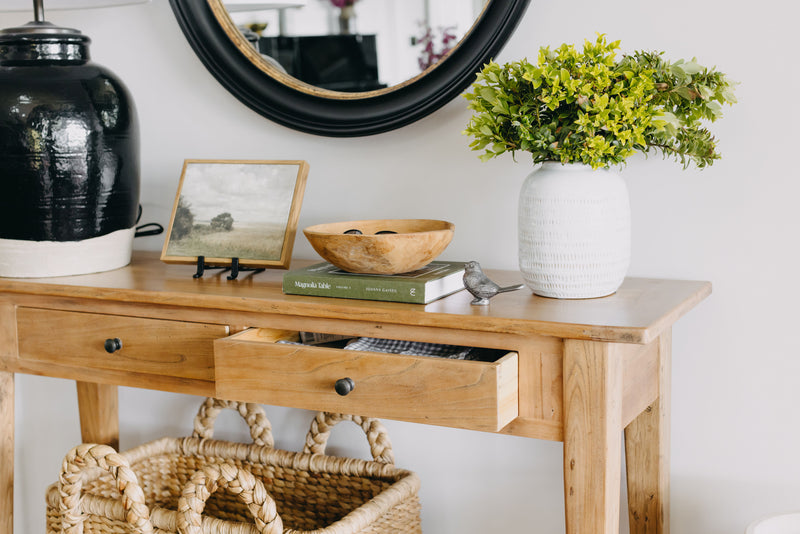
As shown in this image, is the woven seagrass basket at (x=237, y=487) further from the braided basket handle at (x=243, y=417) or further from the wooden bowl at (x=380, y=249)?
the wooden bowl at (x=380, y=249)

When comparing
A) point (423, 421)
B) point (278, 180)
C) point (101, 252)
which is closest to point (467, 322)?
point (423, 421)

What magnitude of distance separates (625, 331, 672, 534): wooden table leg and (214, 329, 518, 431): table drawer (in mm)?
357

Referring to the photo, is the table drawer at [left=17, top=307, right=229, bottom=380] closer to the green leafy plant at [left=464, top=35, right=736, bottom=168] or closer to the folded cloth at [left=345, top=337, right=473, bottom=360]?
the folded cloth at [left=345, top=337, right=473, bottom=360]

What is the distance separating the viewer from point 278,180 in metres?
1.45

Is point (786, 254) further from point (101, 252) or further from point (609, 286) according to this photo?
point (101, 252)

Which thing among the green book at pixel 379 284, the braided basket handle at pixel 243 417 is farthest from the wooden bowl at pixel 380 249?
the braided basket handle at pixel 243 417

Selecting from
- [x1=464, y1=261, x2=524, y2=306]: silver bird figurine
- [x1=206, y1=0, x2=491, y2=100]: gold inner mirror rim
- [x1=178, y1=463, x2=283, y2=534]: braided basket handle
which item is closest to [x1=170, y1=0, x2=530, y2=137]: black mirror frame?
[x1=206, y1=0, x2=491, y2=100]: gold inner mirror rim

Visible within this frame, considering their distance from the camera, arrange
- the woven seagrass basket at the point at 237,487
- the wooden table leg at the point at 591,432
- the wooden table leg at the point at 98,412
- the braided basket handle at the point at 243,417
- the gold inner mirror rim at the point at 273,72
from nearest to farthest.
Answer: the wooden table leg at the point at 591,432
the woven seagrass basket at the point at 237,487
the gold inner mirror rim at the point at 273,72
the braided basket handle at the point at 243,417
the wooden table leg at the point at 98,412

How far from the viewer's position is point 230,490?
121cm

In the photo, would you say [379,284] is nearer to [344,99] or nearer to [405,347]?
[405,347]

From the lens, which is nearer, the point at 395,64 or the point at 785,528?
the point at 785,528

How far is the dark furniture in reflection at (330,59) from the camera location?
1.49 m

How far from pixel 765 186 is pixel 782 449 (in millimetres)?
416

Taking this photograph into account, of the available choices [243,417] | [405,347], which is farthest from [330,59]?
[243,417]
